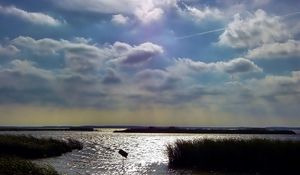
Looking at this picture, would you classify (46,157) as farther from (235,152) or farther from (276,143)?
(276,143)

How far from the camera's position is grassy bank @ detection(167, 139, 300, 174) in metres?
37.8

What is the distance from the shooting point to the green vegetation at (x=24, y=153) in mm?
27833

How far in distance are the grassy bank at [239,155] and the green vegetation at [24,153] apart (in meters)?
14.5

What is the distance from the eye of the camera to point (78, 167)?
4525 cm

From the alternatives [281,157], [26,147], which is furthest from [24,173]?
[26,147]

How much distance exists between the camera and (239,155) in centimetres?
4003

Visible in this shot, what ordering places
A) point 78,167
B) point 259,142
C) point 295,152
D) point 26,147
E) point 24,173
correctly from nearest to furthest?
1. point 24,173
2. point 295,152
3. point 259,142
4. point 78,167
5. point 26,147

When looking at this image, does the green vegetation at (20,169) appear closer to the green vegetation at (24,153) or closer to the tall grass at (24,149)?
the green vegetation at (24,153)

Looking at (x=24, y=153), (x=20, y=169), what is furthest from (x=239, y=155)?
(x=24, y=153)

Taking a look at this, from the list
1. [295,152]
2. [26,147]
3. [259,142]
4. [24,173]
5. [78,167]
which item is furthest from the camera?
[26,147]

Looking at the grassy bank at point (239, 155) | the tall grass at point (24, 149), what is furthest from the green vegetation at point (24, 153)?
the grassy bank at point (239, 155)

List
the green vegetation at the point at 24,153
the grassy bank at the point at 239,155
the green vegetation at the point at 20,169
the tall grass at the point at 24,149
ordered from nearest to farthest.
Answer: the green vegetation at the point at 20,169 < the green vegetation at the point at 24,153 < the grassy bank at the point at 239,155 < the tall grass at the point at 24,149

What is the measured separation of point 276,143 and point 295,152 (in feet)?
6.60

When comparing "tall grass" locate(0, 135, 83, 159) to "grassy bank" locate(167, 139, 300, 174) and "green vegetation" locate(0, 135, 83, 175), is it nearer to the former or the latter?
"green vegetation" locate(0, 135, 83, 175)
